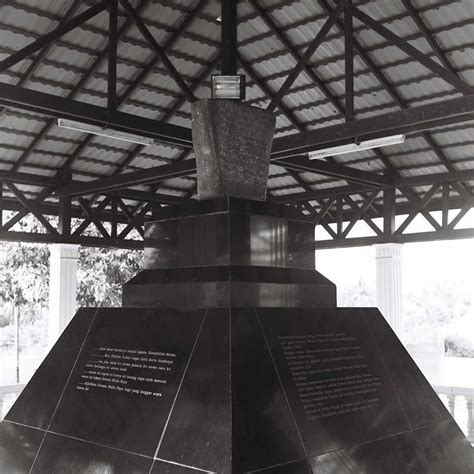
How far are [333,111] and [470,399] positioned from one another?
5.12 m

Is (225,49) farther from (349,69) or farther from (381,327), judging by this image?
(381,327)

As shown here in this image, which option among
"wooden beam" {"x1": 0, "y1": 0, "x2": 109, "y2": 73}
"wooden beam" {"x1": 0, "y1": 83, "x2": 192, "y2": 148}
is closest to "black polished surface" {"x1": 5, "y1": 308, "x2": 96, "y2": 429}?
"wooden beam" {"x1": 0, "y1": 83, "x2": 192, "y2": 148}

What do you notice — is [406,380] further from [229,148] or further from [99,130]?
[99,130]

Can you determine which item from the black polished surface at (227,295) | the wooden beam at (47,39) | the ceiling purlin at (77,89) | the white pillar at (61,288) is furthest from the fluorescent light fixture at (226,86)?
the white pillar at (61,288)

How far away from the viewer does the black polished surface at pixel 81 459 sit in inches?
136

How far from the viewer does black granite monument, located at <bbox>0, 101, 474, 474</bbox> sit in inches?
134

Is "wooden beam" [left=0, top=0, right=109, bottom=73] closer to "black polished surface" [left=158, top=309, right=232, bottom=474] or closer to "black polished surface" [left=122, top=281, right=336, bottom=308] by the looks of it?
"black polished surface" [left=122, top=281, right=336, bottom=308]

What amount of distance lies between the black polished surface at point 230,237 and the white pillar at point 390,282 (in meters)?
8.02

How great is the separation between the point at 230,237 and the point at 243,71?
23.1ft

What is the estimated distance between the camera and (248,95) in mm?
11141

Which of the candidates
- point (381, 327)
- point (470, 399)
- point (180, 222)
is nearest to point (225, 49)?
point (180, 222)

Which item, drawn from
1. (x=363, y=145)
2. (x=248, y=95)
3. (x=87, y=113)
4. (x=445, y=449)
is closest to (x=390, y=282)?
(x=248, y=95)

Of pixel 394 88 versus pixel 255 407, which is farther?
pixel 394 88

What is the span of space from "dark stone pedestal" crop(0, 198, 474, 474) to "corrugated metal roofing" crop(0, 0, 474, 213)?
4943 millimetres
